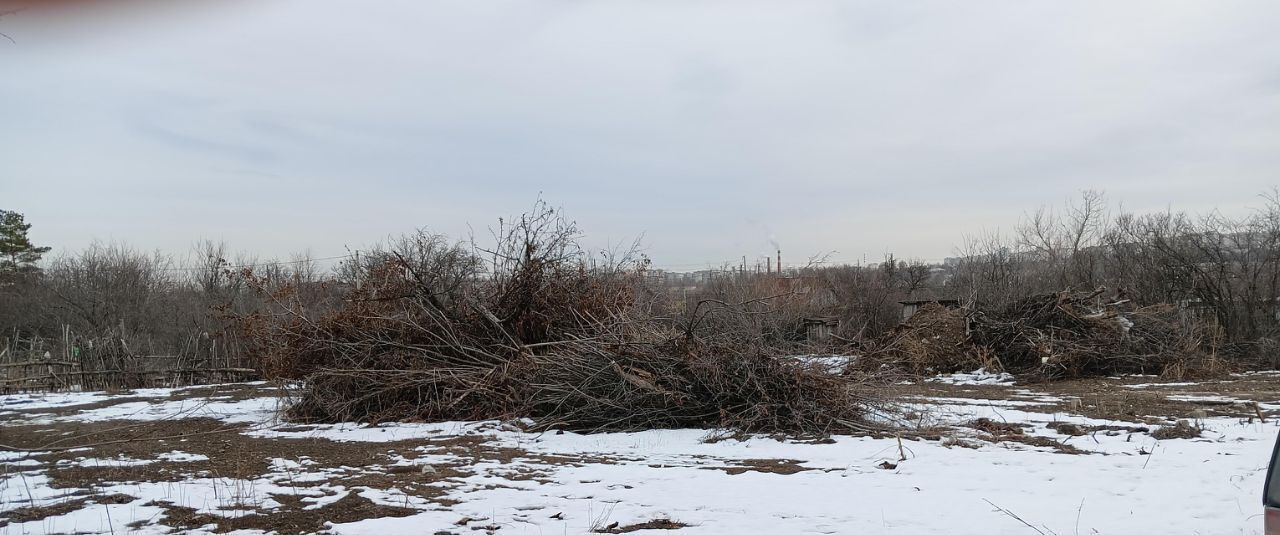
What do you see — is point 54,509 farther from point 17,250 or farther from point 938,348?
point 17,250

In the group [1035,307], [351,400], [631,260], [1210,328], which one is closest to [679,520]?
[351,400]

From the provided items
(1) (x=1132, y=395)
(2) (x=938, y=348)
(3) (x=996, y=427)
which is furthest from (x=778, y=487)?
(2) (x=938, y=348)

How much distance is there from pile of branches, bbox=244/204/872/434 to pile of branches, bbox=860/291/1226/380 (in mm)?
5520

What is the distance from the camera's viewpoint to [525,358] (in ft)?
33.2

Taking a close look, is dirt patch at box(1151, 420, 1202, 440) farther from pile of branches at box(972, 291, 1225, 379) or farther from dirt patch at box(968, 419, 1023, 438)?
pile of branches at box(972, 291, 1225, 379)

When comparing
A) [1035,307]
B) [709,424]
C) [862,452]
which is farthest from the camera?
[1035,307]

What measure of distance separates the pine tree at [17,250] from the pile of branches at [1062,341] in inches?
1439

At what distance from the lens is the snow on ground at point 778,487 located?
4629 mm

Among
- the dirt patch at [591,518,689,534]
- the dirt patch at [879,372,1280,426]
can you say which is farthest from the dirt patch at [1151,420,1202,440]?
the dirt patch at [591,518,689,534]

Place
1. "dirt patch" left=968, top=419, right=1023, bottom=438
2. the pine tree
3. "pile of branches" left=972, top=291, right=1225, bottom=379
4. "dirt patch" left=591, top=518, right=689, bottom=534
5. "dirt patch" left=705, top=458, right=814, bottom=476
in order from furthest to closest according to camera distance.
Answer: the pine tree
"pile of branches" left=972, top=291, right=1225, bottom=379
"dirt patch" left=968, top=419, right=1023, bottom=438
"dirt patch" left=705, top=458, right=814, bottom=476
"dirt patch" left=591, top=518, right=689, bottom=534

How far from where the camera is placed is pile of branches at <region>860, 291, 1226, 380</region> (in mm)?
14070

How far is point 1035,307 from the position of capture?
1541cm

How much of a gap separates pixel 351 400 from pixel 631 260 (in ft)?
18.4

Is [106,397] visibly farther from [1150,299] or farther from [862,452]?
[1150,299]
